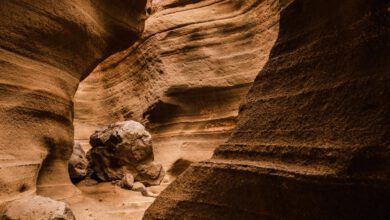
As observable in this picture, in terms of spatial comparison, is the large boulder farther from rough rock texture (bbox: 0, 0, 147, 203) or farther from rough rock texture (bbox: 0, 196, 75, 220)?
rough rock texture (bbox: 0, 196, 75, 220)

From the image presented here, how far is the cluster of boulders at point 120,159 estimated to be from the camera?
14.3ft

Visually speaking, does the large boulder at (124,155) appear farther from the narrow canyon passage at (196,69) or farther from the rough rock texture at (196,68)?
the rough rock texture at (196,68)

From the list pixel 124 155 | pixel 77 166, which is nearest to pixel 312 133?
pixel 124 155

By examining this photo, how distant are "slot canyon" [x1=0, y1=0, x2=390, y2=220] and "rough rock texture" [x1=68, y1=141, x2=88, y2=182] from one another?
0.8 inches

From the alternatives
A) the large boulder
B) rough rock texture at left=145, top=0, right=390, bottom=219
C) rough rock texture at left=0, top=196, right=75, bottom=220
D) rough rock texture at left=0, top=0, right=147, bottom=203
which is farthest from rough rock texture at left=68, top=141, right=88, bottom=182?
rough rock texture at left=145, top=0, right=390, bottom=219

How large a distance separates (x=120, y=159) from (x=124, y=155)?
8 cm

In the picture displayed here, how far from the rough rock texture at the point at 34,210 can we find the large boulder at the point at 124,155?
2003 mm

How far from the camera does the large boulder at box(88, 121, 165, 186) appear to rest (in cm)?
435

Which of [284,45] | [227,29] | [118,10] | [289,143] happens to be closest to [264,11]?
[227,29]

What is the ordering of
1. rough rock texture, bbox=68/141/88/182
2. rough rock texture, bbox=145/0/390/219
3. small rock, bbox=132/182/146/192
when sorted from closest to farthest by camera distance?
rough rock texture, bbox=145/0/390/219 < small rock, bbox=132/182/146/192 < rough rock texture, bbox=68/141/88/182

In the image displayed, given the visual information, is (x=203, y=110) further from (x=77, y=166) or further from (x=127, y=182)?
(x=77, y=166)

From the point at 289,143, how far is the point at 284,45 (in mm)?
587

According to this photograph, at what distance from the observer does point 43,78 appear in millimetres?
3092

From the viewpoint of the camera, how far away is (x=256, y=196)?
1587 millimetres
